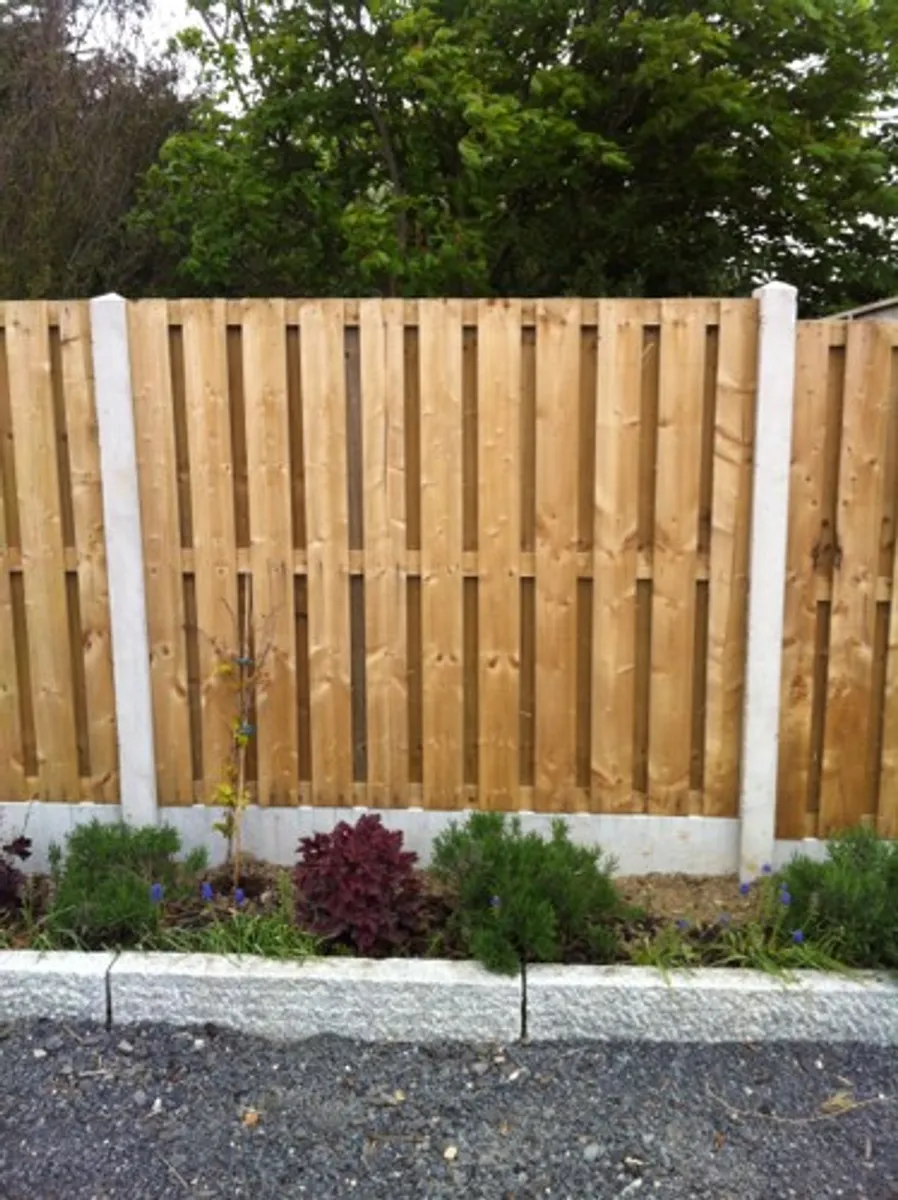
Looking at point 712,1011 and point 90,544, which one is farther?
point 90,544

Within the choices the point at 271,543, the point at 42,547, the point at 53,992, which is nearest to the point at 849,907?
the point at 271,543

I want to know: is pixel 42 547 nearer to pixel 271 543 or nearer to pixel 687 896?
pixel 271 543

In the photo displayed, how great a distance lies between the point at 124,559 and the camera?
10.5 ft

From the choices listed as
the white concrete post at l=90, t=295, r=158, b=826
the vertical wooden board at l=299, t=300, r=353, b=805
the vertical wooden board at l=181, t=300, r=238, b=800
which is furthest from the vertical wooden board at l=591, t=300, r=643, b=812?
the white concrete post at l=90, t=295, r=158, b=826

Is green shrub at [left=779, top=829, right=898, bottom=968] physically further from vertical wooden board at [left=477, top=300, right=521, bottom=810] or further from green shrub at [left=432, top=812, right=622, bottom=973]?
vertical wooden board at [left=477, top=300, right=521, bottom=810]

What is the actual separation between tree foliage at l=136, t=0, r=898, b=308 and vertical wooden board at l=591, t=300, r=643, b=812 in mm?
3938

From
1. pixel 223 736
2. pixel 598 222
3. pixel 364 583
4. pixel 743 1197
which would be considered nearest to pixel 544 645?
pixel 364 583

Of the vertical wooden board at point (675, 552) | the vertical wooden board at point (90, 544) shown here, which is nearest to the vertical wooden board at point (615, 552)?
the vertical wooden board at point (675, 552)

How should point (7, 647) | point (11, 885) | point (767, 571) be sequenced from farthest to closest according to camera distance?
point (7, 647), point (767, 571), point (11, 885)

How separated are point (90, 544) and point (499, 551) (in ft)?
4.18

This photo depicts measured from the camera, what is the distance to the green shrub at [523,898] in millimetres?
2621

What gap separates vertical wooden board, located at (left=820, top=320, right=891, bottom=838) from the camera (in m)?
3.03

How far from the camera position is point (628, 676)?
3229mm

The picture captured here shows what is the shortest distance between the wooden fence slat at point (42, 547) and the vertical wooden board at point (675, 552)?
185 cm
